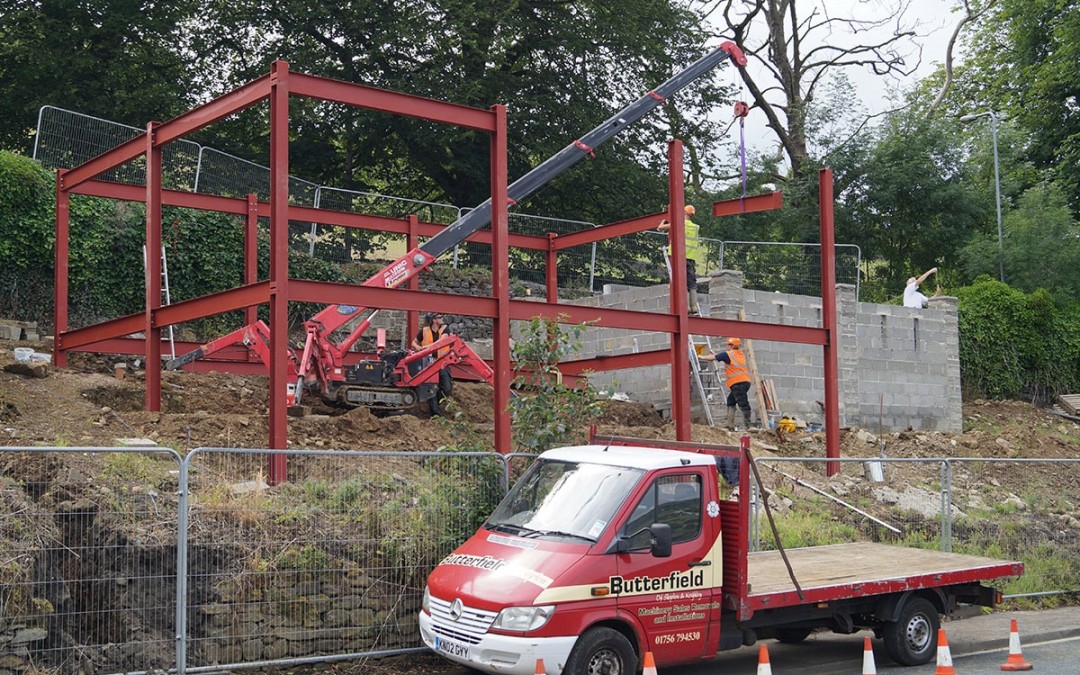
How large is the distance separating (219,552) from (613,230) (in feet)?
41.1

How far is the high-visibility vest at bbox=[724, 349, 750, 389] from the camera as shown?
20406 mm

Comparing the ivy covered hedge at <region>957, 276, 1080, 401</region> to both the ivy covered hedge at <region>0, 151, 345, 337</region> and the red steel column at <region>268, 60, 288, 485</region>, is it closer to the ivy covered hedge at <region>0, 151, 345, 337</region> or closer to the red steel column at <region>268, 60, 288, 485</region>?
the ivy covered hedge at <region>0, 151, 345, 337</region>

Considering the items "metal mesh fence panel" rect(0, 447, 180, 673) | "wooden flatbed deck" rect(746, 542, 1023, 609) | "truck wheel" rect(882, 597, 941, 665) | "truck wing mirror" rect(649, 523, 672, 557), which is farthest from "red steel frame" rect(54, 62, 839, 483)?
"truck wheel" rect(882, 597, 941, 665)

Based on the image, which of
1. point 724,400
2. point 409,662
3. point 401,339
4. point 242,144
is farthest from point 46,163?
point 409,662

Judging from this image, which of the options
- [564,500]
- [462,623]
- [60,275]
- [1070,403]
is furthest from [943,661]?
[1070,403]

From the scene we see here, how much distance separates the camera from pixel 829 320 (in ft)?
63.2

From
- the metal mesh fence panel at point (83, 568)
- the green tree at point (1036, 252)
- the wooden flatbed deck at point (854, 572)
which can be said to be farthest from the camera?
the green tree at point (1036, 252)

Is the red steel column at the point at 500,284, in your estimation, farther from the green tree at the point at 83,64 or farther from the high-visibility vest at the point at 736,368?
the green tree at the point at 83,64

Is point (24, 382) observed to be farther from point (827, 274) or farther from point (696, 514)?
point (827, 274)

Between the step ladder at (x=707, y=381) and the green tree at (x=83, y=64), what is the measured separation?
16.2m

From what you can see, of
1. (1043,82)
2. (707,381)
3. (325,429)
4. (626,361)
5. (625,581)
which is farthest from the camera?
(1043,82)

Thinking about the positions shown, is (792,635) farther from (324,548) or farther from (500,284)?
(500,284)

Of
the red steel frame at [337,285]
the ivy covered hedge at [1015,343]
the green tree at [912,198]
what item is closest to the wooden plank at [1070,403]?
the ivy covered hedge at [1015,343]

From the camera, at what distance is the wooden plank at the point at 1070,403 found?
97.9 ft
